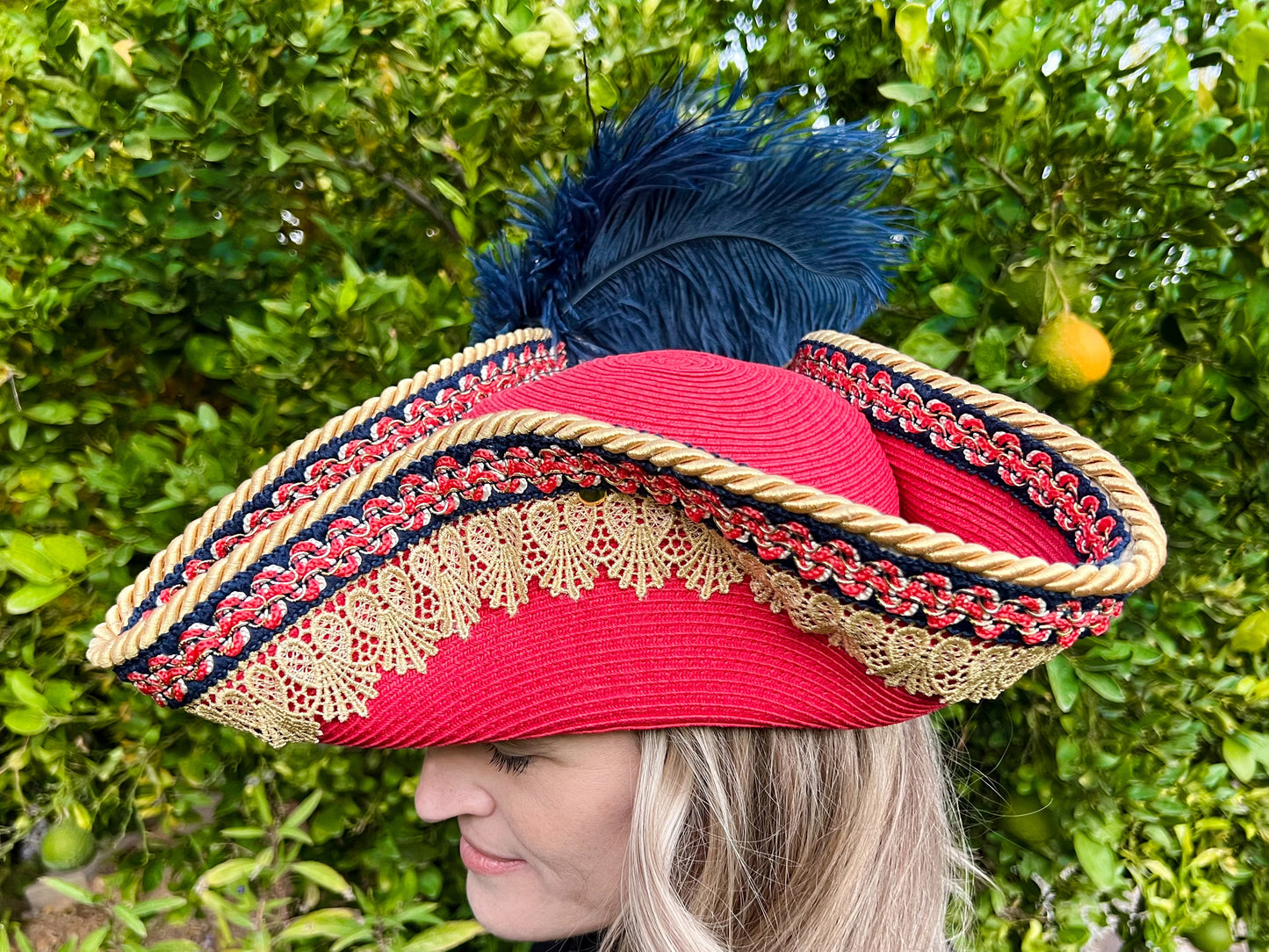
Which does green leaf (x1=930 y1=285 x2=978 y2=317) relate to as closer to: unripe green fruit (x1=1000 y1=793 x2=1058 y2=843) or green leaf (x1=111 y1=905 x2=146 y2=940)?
unripe green fruit (x1=1000 y1=793 x2=1058 y2=843)

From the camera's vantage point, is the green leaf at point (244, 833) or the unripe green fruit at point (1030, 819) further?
the unripe green fruit at point (1030, 819)

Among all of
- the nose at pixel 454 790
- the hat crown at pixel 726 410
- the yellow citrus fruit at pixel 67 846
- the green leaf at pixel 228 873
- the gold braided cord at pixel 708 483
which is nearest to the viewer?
the gold braided cord at pixel 708 483

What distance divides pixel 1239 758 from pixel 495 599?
107 cm

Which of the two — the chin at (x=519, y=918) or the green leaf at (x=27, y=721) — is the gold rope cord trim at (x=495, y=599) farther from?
the green leaf at (x=27, y=721)

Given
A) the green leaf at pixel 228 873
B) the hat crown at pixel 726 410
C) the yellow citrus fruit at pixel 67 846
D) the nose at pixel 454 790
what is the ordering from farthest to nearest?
the yellow citrus fruit at pixel 67 846
the green leaf at pixel 228 873
the nose at pixel 454 790
the hat crown at pixel 726 410

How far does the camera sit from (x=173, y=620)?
65cm

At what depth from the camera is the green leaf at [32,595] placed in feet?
3.05

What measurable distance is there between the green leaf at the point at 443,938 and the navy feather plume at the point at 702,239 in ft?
2.28

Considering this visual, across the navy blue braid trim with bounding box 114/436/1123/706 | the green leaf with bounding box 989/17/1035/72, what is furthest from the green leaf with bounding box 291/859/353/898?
the green leaf with bounding box 989/17/1035/72

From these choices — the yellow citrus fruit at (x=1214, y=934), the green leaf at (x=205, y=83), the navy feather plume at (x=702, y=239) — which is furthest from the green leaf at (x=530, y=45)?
the yellow citrus fruit at (x=1214, y=934)

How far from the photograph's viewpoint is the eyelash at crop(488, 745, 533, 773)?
0.80 meters

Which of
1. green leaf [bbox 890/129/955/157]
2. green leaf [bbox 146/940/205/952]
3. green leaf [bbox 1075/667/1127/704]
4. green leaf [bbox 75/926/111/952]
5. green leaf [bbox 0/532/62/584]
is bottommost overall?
green leaf [bbox 146/940/205/952]

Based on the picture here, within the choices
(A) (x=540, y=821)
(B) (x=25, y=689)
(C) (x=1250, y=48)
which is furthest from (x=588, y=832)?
(C) (x=1250, y=48)

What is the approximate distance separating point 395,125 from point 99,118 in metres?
0.35
